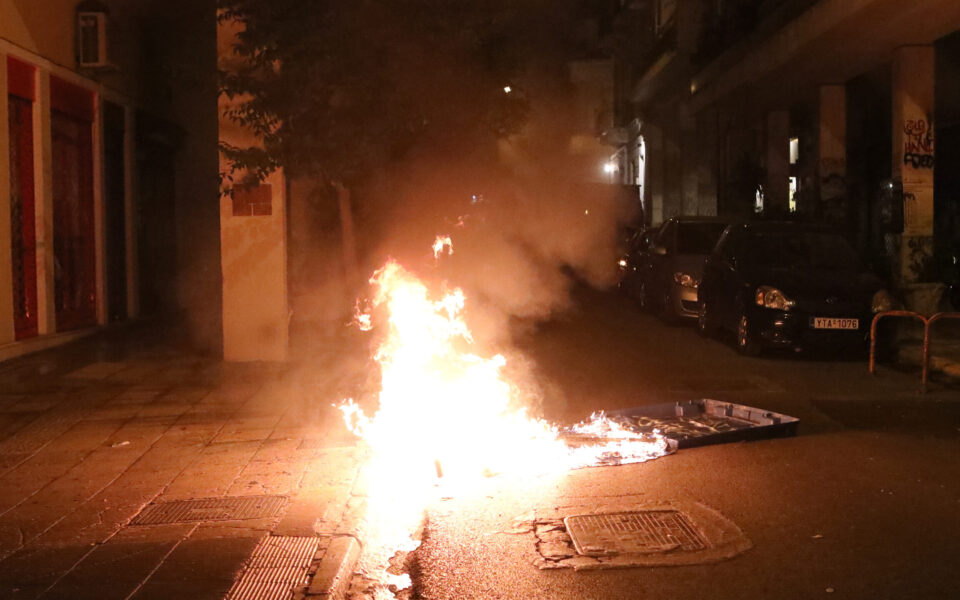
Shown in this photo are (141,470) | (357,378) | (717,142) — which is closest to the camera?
(141,470)

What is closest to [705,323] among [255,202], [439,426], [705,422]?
[705,422]

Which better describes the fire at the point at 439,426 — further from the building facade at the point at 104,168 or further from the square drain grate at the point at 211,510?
the building facade at the point at 104,168

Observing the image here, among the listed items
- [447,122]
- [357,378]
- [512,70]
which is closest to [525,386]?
[357,378]

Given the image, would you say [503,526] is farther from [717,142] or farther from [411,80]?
[717,142]

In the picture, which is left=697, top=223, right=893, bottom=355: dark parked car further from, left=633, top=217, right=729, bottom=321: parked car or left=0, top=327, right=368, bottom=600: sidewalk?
left=0, top=327, right=368, bottom=600: sidewalk

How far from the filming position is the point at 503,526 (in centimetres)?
553

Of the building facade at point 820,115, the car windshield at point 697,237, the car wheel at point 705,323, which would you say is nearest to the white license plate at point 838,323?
the car wheel at point 705,323

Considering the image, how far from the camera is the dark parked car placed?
11594mm

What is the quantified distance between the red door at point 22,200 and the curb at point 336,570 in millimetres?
9195

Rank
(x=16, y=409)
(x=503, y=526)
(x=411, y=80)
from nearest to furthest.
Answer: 1. (x=503, y=526)
2. (x=16, y=409)
3. (x=411, y=80)

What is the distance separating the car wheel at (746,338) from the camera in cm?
1220

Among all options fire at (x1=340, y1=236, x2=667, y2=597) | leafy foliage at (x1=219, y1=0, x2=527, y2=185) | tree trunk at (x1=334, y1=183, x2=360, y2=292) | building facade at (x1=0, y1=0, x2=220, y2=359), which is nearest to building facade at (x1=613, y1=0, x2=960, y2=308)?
leafy foliage at (x1=219, y1=0, x2=527, y2=185)

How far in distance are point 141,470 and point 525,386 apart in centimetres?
375

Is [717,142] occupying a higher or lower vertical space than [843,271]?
higher
